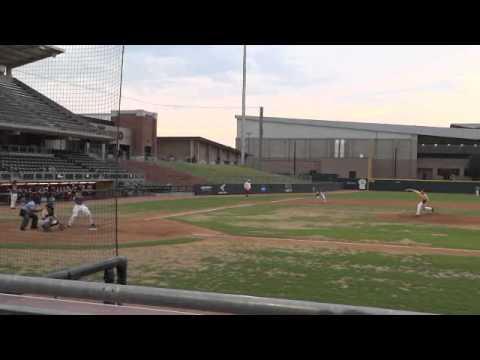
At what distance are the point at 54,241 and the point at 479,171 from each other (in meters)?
80.4

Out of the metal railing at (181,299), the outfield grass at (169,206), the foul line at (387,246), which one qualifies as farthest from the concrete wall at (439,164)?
the metal railing at (181,299)

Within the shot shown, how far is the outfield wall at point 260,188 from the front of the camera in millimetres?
49219

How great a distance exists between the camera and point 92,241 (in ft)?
48.5

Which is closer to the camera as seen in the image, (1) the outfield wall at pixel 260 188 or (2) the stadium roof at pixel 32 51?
(2) the stadium roof at pixel 32 51

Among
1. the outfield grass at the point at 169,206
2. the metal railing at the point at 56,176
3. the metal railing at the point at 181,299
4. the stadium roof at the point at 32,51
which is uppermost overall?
the stadium roof at the point at 32,51

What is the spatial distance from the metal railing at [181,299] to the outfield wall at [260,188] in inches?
1772

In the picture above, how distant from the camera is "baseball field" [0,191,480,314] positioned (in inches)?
345

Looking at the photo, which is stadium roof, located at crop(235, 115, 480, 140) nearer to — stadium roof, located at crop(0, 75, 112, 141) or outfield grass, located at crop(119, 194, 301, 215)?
stadium roof, located at crop(0, 75, 112, 141)

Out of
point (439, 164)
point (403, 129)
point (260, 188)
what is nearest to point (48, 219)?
point (260, 188)

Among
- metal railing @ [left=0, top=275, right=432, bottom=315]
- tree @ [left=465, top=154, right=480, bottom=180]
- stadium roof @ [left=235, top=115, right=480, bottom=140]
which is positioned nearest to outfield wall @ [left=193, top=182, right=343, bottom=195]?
stadium roof @ [left=235, top=115, right=480, bottom=140]

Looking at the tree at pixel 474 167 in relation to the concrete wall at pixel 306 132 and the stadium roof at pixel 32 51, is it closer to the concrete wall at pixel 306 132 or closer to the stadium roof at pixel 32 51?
the concrete wall at pixel 306 132
